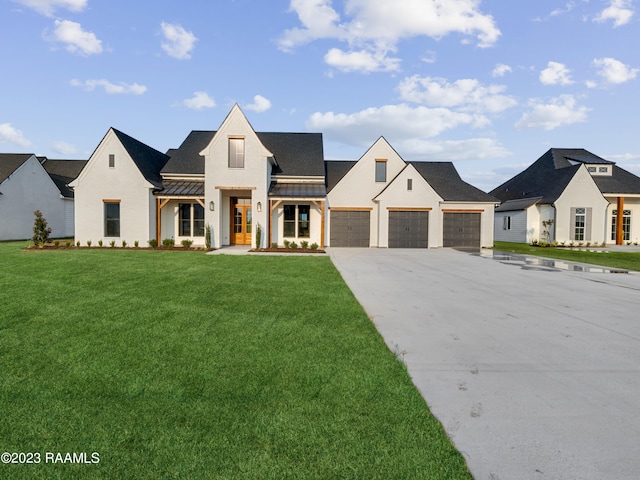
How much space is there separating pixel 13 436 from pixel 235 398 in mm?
1692

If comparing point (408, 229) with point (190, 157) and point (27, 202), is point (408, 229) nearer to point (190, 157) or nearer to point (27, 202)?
point (190, 157)

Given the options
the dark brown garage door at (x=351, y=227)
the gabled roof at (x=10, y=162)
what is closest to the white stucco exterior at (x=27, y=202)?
the gabled roof at (x=10, y=162)

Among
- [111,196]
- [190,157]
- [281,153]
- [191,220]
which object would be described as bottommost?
[191,220]

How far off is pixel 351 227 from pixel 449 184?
7.99 meters

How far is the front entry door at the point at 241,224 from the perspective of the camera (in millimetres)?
20469

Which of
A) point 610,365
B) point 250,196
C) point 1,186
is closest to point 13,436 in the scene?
point 610,365

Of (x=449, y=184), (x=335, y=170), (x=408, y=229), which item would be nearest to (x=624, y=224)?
(x=449, y=184)

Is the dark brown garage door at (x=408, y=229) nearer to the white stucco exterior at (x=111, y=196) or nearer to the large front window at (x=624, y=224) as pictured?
the white stucco exterior at (x=111, y=196)

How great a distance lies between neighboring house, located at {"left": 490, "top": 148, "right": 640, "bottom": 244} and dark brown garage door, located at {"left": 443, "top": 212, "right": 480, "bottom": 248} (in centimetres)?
690

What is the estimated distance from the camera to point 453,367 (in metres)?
4.18

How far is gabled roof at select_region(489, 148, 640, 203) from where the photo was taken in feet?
86.2

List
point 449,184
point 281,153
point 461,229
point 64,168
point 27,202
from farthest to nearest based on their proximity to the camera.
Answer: point 64,168, point 27,202, point 449,184, point 461,229, point 281,153

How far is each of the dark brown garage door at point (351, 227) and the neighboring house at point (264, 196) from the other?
0.06 metres

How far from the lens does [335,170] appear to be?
2472cm
